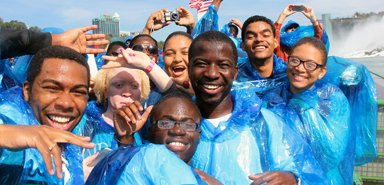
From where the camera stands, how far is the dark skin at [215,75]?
2.21 meters

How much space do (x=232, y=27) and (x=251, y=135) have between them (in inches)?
174

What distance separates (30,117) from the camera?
1.78 meters

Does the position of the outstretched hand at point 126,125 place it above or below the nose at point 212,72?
below

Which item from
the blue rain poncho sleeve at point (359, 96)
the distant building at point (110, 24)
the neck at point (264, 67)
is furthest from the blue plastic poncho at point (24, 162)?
the distant building at point (110, 24)

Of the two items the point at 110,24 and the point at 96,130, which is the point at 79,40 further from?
the point at 110,24

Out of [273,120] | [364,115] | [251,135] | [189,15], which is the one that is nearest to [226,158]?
[251,135]

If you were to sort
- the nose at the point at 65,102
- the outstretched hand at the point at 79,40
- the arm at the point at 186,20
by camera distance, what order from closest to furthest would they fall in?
the nose at the point at 65,102 → the outstretched hand at the point at 79,40 → the arm at the point at 186,20

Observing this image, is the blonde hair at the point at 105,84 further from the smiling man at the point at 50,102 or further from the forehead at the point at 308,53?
the forehead at the point at 308,53

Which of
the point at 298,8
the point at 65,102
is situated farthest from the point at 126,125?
the point at 298,8

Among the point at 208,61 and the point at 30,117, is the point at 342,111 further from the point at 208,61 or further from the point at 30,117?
the point at 30,117

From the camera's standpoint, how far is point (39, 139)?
4.46 feet

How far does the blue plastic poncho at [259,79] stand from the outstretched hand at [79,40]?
1.01m

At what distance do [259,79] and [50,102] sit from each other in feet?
5.68

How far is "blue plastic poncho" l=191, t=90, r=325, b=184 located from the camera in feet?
6.66
